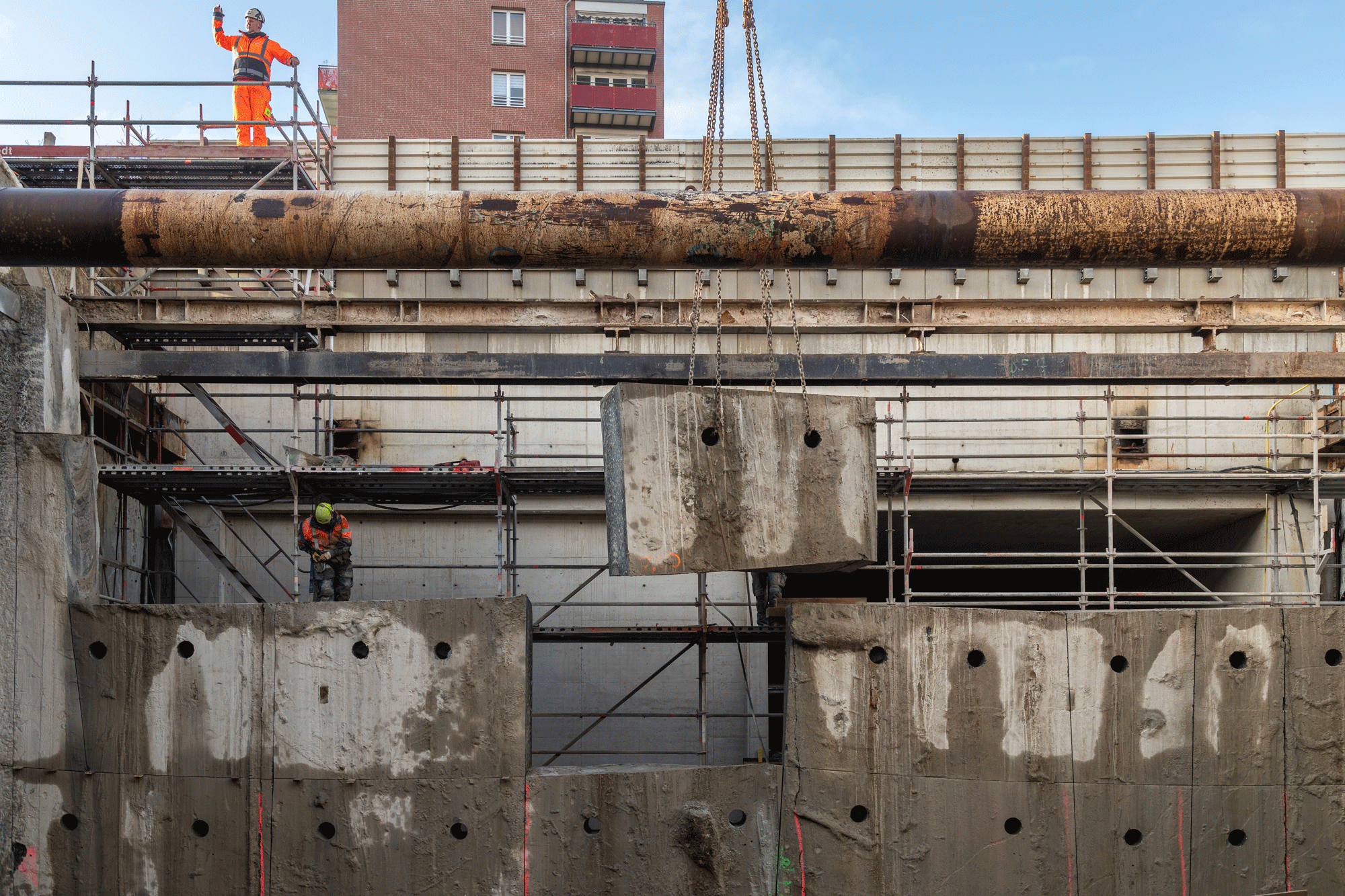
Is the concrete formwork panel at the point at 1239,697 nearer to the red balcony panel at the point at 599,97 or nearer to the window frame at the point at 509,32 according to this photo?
the window frame at the point at 509,32

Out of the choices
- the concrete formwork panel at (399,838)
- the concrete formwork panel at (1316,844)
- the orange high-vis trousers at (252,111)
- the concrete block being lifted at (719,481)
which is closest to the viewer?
the concrete block being lifted at (719,481)

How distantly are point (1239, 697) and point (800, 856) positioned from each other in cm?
430

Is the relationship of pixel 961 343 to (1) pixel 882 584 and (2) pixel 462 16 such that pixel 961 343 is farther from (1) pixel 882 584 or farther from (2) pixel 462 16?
(2) pixel 462 16

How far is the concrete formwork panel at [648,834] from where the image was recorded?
9.38 meters

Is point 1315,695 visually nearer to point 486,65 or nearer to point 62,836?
point 62,836

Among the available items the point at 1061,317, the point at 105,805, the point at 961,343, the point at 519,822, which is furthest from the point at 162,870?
the point at 1061,317

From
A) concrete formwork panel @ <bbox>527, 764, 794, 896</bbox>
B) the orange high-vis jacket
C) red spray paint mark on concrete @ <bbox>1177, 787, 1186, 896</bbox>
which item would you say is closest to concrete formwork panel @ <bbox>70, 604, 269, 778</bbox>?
concrete formwork panel @ <bbox>527, 764, 794, 896</bbox>

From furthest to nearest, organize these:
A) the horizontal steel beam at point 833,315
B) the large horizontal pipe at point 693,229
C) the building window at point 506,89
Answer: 1. the building window at point 506,89
2. the horizontal steel beam at point 833,315
3. the large horizontal pipe at point 693,229

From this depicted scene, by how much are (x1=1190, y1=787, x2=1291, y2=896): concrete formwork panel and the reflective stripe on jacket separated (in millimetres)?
8384

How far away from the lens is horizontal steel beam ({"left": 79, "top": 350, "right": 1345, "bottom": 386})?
9.98 meters

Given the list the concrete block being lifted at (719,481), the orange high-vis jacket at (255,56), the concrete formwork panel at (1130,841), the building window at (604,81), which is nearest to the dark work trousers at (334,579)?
the concrete block being lifted at (719,481)

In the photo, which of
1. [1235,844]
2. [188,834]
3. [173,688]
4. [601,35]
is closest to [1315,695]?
[1235,844]

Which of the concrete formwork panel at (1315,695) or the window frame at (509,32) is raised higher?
the window frame at (509,32)

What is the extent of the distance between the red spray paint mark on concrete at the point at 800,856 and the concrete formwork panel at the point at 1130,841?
2469 mm
